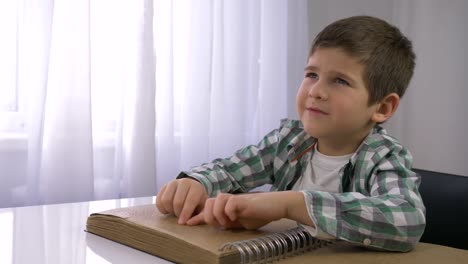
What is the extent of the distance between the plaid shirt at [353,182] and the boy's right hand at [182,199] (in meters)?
0.07

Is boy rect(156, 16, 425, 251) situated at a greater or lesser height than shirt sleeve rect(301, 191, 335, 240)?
greater

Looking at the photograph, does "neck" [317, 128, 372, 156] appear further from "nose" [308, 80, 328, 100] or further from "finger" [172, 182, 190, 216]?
"finger" [172, 182, 190, 216]

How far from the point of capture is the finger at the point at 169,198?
875 millimetres

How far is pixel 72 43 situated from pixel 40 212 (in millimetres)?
888

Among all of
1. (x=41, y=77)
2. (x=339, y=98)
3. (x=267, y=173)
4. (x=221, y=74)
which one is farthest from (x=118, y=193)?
(x=339, y=98)

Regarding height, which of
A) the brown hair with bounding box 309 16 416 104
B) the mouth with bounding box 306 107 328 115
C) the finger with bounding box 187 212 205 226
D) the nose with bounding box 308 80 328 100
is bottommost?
the finger with bounding box 187 212 205 226

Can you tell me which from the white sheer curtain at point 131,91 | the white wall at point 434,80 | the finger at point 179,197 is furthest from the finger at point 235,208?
the white wall at point 434,80

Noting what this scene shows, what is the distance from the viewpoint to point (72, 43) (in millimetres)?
1763

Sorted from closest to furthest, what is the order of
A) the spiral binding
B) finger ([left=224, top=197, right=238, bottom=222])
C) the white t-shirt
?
the spiral binding → finger ([left=224, top=197, right=238, bottom=222]) → the white t-shirt

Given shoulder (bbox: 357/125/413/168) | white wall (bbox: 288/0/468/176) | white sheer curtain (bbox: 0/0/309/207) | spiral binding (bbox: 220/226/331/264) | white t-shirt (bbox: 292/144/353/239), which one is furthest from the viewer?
white wall (bbox: 288/0/468/176)

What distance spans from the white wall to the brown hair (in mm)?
1516

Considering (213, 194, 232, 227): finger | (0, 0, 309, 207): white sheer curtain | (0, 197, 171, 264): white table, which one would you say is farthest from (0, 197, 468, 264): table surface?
(0, 0, 309, 207): white sheer curtain

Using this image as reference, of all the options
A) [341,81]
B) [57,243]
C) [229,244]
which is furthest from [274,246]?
[341,81]

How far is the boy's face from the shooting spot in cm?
101
